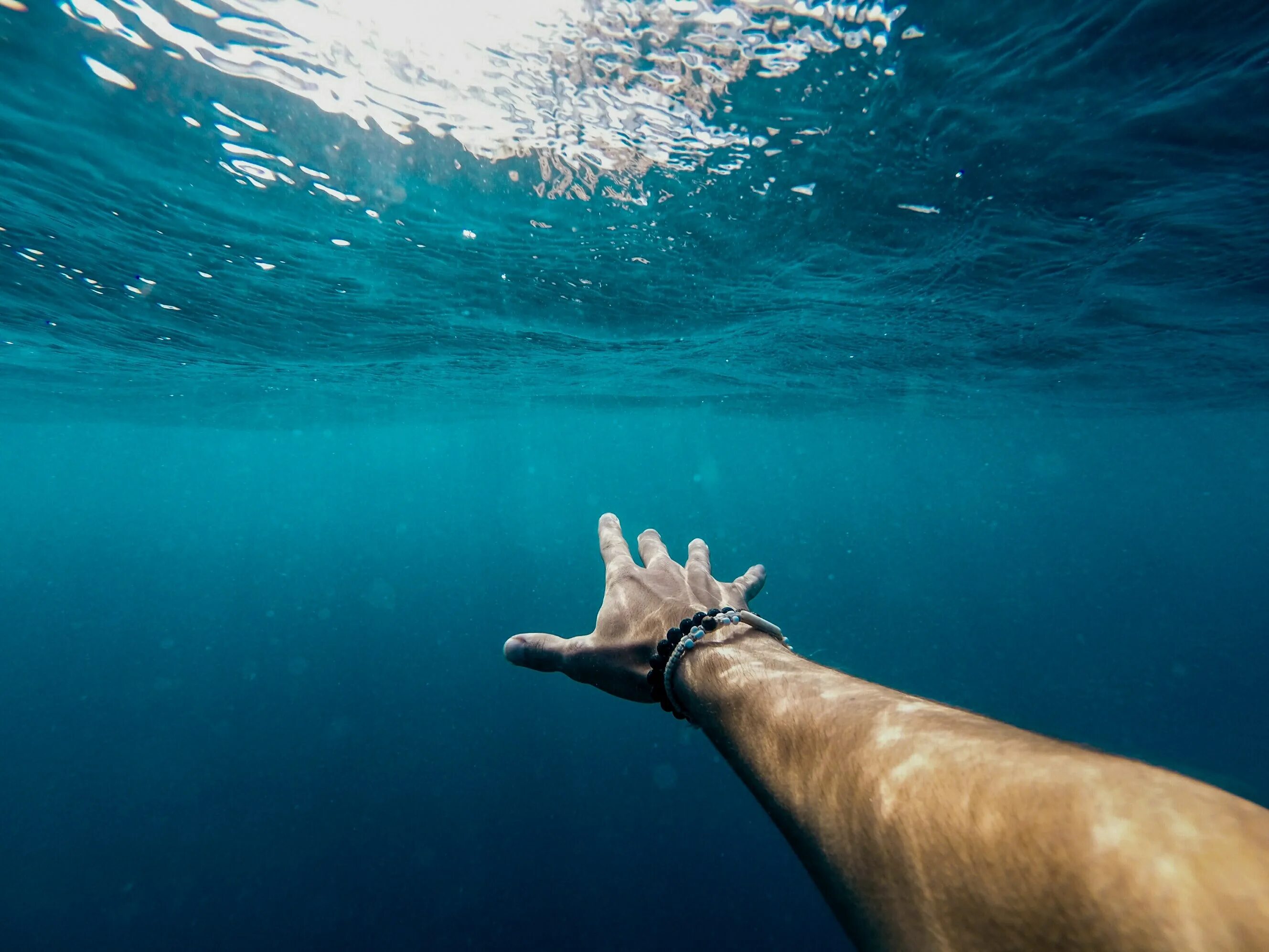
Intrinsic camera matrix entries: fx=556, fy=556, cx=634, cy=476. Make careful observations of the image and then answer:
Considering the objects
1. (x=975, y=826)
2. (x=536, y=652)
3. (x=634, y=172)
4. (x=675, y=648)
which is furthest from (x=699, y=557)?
(x=634, y=172)

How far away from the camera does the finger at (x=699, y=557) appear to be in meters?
3.55

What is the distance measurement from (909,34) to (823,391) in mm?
26061

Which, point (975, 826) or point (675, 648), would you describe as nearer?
point (975, 826)

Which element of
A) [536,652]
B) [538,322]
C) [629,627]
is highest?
[538,322]

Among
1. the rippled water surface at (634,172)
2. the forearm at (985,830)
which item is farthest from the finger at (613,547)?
the rippled water surface at (634,172)

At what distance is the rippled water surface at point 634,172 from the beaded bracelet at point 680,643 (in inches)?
242

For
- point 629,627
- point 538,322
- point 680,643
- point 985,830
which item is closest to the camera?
point 985,830

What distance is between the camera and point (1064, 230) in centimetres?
1041

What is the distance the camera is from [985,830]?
1.20 m

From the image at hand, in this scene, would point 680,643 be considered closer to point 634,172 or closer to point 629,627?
point 629,627

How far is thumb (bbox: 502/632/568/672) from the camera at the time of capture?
292 centimetres

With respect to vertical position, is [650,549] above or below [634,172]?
below

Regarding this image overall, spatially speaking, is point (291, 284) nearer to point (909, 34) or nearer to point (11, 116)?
point (11, 116)

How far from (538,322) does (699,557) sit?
1488cm
